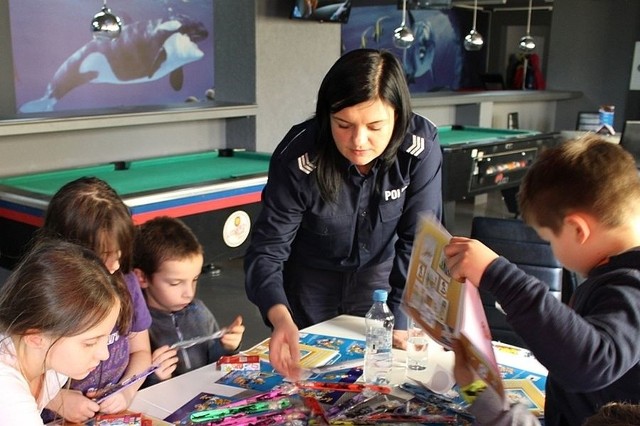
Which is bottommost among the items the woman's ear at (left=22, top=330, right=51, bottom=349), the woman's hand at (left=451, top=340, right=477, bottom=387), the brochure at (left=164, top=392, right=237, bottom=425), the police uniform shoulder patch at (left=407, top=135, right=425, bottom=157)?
the brochure at (left=164, top=392, right=237, bottom=425)

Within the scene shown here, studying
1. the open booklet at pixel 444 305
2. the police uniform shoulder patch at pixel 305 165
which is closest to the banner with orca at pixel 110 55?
the police uniform shoulder patch at pixel 305 165

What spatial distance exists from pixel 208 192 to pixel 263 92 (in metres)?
2.05

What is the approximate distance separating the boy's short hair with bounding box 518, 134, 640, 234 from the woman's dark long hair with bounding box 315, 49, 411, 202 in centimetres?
58

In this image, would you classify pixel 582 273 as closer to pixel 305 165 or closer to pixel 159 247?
pixel 305 165

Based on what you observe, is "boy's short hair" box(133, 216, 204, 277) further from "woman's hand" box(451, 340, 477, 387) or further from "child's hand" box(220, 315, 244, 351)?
"woman's hand" box(451, 340, 477, 387)

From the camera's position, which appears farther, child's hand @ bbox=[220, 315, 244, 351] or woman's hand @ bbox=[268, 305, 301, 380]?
child's hand @ bbox=[220, 315, 244, 351]

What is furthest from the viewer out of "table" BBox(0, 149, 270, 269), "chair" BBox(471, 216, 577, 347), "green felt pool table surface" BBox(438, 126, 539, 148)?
"green felt pool table surface" BBox(438, 126, 539, 148)

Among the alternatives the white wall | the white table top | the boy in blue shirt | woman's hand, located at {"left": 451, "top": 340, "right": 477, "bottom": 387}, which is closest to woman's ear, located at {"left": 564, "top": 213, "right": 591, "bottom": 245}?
the boy in blue shirt

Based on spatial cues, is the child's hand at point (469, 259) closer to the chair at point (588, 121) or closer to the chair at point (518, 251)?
the chair at point (518, 251)

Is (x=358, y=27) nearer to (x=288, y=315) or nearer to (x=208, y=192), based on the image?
(x=208, y=192)

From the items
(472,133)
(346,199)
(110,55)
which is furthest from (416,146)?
(110,55)

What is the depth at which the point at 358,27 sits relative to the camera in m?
9.65

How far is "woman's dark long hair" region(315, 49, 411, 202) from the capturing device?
1805mm

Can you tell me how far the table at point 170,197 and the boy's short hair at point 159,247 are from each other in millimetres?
1067
